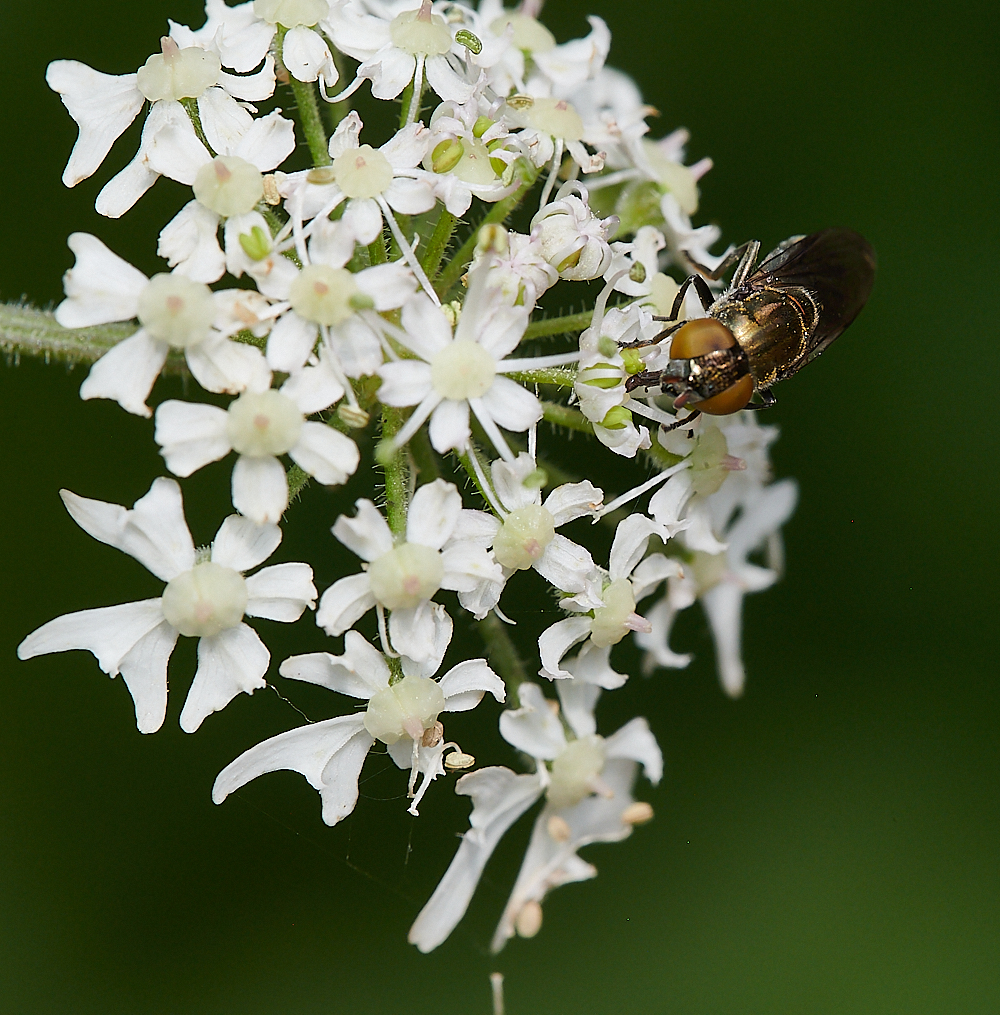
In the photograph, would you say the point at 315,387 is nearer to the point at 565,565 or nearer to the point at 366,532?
the point at 366,532

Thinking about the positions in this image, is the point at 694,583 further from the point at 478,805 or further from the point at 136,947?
the point at 136,947

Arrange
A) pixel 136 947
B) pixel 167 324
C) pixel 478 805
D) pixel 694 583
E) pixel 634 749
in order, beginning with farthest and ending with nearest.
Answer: pixel 136 947
pixel 694 583
pixel 634 749
pixel 478 805
pixel 167 324

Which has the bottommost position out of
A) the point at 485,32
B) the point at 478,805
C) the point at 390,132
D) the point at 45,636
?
the point at 478,805

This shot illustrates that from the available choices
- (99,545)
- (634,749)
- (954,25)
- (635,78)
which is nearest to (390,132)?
(635,78)

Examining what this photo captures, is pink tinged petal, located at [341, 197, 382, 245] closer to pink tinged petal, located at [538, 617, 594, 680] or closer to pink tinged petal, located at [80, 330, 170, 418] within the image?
pink tinged petal, located at [80, 330, 170, 418]

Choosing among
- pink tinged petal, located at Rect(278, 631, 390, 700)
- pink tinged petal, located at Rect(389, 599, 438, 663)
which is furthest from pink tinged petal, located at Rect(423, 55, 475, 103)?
pink tinged petal, located at Rect(278, 631, 390, 700)

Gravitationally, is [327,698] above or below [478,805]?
above

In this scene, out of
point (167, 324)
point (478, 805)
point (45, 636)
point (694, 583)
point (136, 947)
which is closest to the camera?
point (167, 324)
